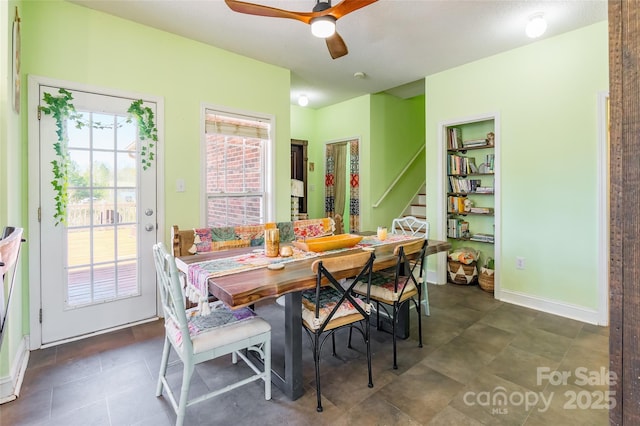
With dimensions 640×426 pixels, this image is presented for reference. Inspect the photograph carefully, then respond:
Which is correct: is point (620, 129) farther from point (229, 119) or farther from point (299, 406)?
point (229, 119)

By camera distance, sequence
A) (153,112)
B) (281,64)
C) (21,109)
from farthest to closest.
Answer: (281,64), (153,112), (21,109)

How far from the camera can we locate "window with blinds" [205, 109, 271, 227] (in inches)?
135

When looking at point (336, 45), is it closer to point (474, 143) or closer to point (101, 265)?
point (474, 143)

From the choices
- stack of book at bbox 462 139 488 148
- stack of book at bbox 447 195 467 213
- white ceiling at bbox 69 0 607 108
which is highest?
white ceiling at bbox 69 0 607 108

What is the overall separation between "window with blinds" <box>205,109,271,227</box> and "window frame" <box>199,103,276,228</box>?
22 millimetres

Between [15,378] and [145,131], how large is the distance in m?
2.00

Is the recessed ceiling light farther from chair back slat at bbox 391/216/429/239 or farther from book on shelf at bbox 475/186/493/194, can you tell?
chair back slat at bbox 391/216/429/239

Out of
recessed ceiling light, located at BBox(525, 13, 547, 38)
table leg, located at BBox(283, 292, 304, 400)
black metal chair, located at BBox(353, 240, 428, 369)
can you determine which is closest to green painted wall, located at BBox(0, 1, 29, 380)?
table leg, located at BBox(283, 292, 304, 400)

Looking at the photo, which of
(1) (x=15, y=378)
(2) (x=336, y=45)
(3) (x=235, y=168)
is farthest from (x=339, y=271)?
(3) (x=235, y=168)

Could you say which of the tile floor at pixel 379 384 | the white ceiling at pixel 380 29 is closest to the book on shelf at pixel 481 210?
the tile floor at pixel 379 384

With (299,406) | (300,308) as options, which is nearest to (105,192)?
(300,308)

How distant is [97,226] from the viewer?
2734 millimetres

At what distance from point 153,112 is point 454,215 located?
373cm

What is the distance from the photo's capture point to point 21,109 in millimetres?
2365
